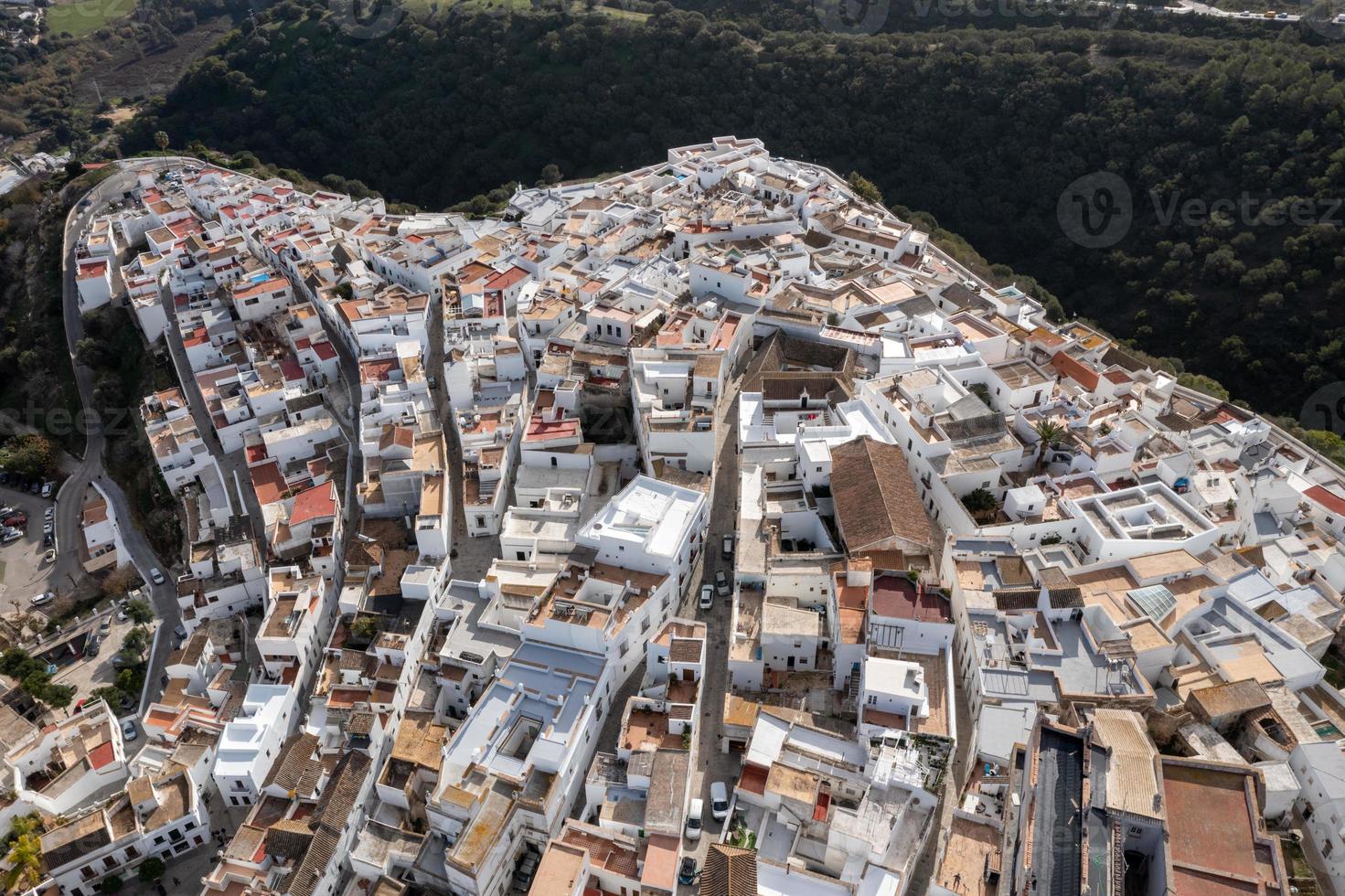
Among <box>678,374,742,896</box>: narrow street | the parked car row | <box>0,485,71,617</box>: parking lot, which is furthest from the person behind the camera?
the parked car row

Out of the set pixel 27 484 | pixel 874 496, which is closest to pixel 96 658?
pixel 27 484

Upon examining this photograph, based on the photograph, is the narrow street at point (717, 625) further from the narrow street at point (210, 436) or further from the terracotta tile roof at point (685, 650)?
the narrow street at point (210, 436)

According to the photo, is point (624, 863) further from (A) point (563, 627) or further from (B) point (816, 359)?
(B) point (816, 359)

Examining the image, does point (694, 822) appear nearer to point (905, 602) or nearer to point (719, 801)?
point (719, 801)

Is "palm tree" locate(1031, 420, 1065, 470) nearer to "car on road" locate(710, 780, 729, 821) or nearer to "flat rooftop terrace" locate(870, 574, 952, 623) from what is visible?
"flat rooftop terrace" locate(870, 574, 952, 623)

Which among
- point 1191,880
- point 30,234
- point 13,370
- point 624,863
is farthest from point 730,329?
point 30,234

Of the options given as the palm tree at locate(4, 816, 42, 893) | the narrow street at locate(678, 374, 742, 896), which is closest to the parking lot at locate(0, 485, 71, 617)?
the palm tree at locate(4, 816, 42, 893)
